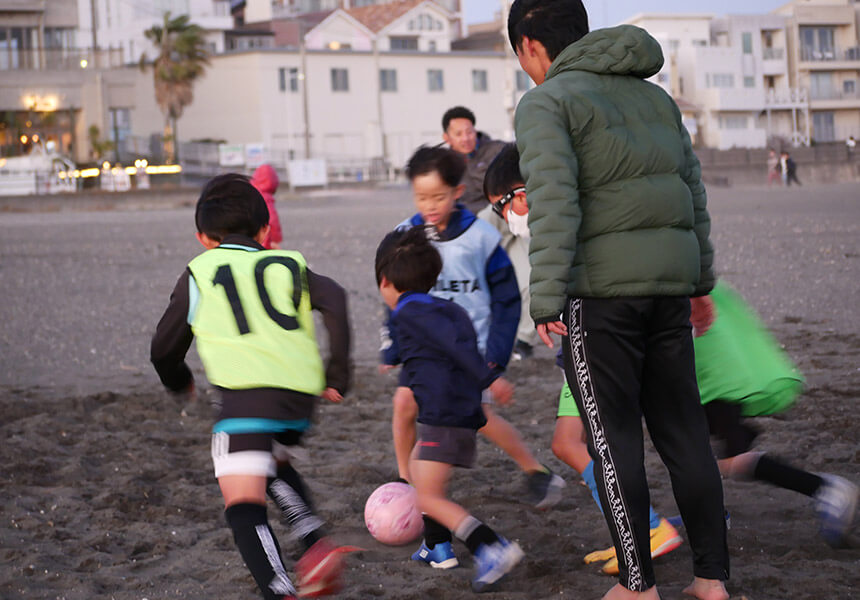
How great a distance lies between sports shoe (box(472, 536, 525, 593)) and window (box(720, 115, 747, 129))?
75.1m

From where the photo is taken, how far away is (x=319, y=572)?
3.62 metres

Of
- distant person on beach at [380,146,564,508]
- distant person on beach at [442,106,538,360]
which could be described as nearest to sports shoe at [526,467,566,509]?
distant person on beach at [380,146,564,508]

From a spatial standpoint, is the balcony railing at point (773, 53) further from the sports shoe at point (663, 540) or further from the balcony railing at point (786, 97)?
the sports shoe at point (663, 540)

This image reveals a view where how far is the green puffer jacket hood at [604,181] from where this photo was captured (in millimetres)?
3258

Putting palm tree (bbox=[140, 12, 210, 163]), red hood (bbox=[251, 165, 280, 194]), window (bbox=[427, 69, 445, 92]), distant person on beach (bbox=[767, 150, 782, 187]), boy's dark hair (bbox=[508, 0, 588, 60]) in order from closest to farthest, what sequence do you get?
1. boy's dark hair (bbox=[508, 0, 588, 60])
2. red hood (bbox=[251, 165, 280, 194])
3. distant person on beach (bbox=[767, 150, 782, 187])
4. palm tree (bbox=[140, 12, 210, 163])
5. window (bbox=[427, 69, 445, 92])

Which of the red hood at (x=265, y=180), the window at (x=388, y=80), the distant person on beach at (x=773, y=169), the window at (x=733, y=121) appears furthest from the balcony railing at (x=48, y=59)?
the red hood at (x=265, y=180)

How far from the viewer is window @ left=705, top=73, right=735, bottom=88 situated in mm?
75062

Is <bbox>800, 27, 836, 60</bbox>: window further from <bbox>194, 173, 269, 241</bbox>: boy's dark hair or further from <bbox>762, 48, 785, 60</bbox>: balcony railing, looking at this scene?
<bbox>194, 173, 269, 241</bbox>: boy's dark hair

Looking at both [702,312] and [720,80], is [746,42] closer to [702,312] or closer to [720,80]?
[720,80]

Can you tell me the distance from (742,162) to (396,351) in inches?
2294

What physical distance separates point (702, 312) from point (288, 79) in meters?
59.2

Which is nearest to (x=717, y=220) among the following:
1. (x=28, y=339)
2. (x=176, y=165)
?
(x=28, y=339)

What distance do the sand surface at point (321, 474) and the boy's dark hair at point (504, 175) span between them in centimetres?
145

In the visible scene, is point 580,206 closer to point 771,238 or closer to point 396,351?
point 396,351
